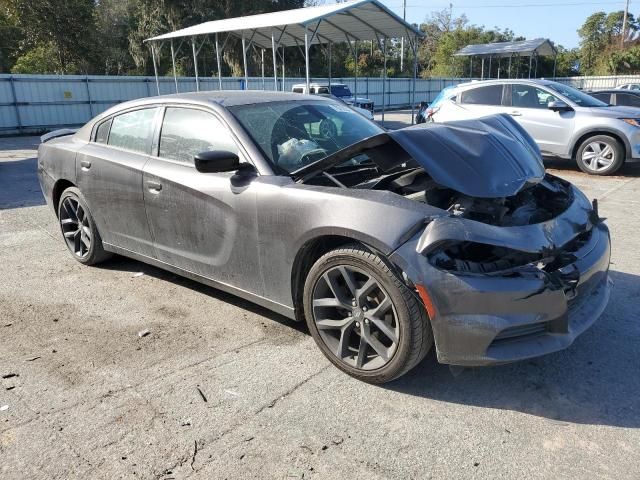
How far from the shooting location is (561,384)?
9.78 ft

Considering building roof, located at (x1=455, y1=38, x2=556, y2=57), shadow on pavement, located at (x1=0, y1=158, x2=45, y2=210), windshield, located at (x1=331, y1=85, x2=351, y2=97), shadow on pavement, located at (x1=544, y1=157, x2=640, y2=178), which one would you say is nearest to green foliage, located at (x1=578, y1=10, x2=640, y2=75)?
building roof, located at (x1=455, y1=38, x2=556, y2=57)

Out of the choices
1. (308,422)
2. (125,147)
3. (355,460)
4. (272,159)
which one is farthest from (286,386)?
(125,147)

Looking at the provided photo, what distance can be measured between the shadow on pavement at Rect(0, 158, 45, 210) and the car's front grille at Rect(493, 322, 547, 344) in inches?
289

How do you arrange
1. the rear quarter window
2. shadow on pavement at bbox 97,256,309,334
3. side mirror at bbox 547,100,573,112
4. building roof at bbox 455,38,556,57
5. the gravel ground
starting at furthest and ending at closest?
building roof at bbox 455,38,556,57, side mirror at bbox 547,100,573,112, the rear quarter window, shadow on pavement at bbox 97,256,309,334, the gravel ground

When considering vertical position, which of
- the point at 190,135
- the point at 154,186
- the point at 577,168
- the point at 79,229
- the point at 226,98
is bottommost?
the point at 577,168

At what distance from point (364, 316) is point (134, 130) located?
267 centimetres

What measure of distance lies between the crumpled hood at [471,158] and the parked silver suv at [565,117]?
266 inches

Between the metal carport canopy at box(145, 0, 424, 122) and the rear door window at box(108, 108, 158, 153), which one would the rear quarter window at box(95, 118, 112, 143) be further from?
the metal carport canopy at box(145, 0, 424, 122)

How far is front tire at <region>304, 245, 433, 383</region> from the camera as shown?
2.74 meters

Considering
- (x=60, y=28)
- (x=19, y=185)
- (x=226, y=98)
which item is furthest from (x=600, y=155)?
(x=60, y=28)

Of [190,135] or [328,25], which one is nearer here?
[190,135]

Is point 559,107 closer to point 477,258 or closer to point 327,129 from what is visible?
point 327,129

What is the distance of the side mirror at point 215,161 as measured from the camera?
325cm

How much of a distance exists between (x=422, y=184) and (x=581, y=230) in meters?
0.99
